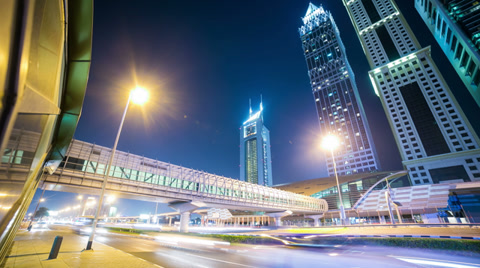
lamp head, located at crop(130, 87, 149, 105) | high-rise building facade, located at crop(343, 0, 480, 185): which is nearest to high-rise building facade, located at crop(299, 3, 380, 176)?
high-rise building facade, located at crop(343, 0, 480, 185)

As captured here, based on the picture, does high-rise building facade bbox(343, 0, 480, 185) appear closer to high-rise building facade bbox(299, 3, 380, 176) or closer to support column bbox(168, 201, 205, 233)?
high-rise building facade bbox(299, 3, 380, 176)

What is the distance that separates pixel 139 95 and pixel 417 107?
399 feet

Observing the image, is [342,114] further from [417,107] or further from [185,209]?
[185,209]

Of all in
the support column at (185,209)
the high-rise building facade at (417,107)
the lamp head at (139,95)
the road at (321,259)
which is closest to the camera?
the road at (321,259)

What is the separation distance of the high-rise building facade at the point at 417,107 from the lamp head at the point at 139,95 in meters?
106

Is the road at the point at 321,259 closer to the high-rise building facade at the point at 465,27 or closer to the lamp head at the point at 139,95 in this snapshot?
the lamp head at the point at 139,95

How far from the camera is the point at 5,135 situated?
1.58m

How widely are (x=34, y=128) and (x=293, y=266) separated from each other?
11.5m

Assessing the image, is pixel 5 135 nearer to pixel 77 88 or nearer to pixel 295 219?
pixel 77 88

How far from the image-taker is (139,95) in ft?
49.9

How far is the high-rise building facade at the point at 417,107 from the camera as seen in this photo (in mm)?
75125

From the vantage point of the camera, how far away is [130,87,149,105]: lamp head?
15.0 meters

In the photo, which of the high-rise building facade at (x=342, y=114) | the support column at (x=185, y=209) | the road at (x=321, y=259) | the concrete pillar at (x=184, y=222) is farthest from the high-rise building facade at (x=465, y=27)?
the concrete pillar at (x=184, y=222)

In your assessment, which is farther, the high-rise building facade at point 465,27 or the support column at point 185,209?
the high-rise building facade at point 465,27
